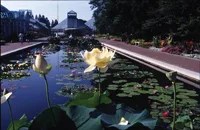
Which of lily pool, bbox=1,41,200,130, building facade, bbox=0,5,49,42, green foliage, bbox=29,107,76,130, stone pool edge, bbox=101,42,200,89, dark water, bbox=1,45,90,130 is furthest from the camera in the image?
building facade, bbox=0,5,49,42

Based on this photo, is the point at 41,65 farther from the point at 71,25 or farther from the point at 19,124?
the point at 71,25

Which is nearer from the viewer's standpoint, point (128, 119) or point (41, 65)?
point (41, 65)

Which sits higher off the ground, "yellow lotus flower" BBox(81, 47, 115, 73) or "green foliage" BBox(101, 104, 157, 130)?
"yellow lotus flower" BBox(81, 47, 115, 73)

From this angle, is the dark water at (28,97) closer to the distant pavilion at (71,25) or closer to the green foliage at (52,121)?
the green foliage at (52,121)

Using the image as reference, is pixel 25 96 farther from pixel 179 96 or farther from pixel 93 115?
pixel 93 115

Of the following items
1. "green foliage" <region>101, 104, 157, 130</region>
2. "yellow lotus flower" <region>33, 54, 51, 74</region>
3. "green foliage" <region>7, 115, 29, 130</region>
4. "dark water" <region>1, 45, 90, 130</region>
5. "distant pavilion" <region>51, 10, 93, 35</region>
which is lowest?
"distant pavilion" <region>51, 10, 93, 35</region>

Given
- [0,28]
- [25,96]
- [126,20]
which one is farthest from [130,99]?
[0,28]

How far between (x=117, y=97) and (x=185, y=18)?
1598 cm

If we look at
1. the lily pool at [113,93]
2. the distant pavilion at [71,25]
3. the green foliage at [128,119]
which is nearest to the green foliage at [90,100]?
the green foliage at [128,119]

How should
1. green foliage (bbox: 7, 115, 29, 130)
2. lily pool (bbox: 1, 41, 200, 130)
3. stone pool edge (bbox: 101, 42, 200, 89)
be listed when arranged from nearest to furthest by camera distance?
green foliage (bbox: 7, 115, 29, 130) → lily pool (bbox: 1, 41, 200, 130) → stone pool edge (bbox: 101, 42, 200, 89)

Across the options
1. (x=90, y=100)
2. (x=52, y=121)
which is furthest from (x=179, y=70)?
(x=52, y=121)

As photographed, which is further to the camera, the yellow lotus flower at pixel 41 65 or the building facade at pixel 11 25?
the building facade at pixel 11 25

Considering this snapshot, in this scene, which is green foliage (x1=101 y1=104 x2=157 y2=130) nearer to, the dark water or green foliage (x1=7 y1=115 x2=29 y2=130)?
green foliage (x1=7 y1=115 x2=29 y2=130)

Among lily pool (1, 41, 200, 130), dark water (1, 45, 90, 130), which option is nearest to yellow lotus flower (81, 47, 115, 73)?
lily pool (1, 41, 200, 130)
